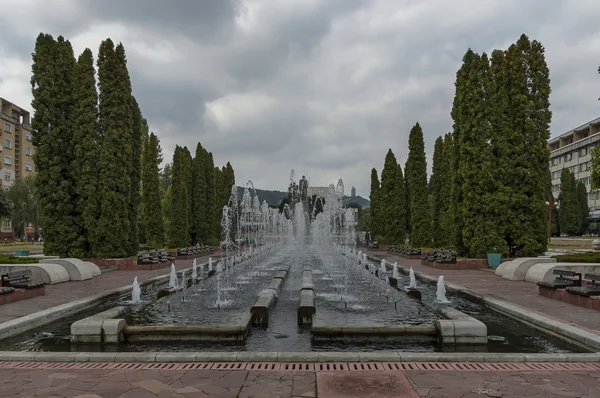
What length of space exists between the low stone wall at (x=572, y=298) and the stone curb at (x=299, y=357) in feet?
14.3

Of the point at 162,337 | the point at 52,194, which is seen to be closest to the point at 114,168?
the point at 52,194

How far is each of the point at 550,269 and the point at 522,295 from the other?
2822 mm

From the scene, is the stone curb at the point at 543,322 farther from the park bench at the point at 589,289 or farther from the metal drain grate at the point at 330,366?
the park bench at the point at 589,289

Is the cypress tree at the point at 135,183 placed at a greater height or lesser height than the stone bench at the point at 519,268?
greater

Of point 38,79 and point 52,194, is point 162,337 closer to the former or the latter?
point 52,194

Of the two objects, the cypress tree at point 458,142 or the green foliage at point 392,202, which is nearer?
the cypress tree at point 458,142

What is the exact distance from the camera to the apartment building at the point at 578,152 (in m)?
75.1

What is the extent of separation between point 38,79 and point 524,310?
23404mm

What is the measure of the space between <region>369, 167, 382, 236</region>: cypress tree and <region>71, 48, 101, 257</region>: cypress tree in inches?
1214

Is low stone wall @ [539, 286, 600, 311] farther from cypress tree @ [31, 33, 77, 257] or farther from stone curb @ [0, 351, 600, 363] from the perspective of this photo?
cypress tree @ [31, 33, 77, 257]

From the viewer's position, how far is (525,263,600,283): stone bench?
1495 centimetres

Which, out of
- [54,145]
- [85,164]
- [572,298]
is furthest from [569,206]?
[54,145]

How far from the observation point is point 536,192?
874 inches

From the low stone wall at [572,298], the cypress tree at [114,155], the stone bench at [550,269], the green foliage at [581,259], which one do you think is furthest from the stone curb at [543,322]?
the cypress tree at [114,155]
